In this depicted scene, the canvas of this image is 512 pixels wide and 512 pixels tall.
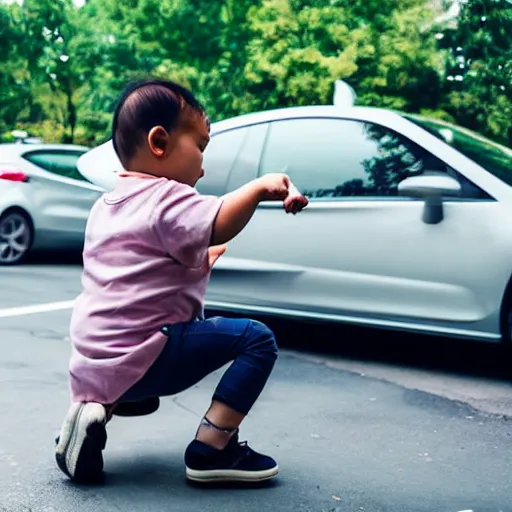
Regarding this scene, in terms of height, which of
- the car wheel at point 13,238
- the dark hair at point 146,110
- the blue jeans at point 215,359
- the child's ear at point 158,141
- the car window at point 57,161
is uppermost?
the dark hair at point 146,110

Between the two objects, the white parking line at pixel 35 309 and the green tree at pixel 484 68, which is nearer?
the white parking line at pixel 35 309

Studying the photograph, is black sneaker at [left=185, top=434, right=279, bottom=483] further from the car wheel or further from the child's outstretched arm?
the car wheel

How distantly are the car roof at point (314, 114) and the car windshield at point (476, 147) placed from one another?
0.18 meters

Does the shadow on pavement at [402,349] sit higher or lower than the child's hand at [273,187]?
lower

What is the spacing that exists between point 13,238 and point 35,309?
2982 mm

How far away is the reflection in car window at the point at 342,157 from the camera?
16.4ft

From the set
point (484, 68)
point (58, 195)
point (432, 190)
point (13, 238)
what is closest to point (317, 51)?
point (484, 68)

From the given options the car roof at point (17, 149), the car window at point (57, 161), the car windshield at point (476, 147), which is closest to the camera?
the car windshield at point (476, 147)

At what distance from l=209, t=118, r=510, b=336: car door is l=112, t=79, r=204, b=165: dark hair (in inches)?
86.1

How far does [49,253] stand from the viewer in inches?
408

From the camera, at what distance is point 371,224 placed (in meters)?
4.93

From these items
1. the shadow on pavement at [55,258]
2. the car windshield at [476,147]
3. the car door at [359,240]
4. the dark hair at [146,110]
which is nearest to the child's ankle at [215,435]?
the dark hair at [146,110]

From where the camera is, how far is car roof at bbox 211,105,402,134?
5.16 meters

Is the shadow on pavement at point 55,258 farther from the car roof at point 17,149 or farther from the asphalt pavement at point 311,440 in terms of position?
the asphalt pavement at point 311,440
